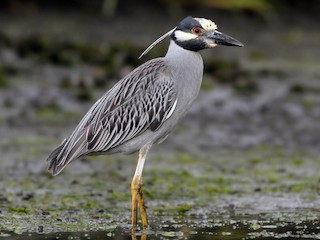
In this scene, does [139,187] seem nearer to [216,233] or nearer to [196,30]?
[216,233]

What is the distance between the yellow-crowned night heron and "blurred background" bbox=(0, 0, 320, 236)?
0.98m

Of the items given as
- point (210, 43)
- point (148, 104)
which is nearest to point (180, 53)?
point (210, 43)

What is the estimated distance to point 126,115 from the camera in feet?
28.7

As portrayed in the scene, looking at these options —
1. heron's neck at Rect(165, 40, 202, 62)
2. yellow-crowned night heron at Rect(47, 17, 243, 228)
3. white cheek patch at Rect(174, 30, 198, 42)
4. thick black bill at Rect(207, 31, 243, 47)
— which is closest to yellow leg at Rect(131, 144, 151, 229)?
yellow-crowned night heron at Rect(47, 17, 243, 228)

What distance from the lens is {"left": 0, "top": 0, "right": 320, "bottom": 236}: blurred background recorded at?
11.5 m

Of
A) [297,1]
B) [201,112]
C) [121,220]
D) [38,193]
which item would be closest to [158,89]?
Result: [121,220]

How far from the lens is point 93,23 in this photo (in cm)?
1594

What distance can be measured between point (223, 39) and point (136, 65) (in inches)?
232

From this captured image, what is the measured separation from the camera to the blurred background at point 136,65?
37.8ft

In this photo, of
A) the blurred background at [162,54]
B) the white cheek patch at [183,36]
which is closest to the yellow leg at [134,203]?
the white cheek patch at [183,36]

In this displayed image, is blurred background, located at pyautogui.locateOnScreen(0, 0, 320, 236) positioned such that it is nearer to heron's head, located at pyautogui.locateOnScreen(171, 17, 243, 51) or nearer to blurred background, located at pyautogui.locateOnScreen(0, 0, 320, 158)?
blurred background, located at pyautogui.locateOnScreen(0, 0, 320, 158)

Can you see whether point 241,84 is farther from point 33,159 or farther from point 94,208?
point 94,208

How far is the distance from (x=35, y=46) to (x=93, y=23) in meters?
1.48

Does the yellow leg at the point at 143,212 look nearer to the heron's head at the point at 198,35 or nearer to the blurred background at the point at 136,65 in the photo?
the blurred background at the point at 136,65
